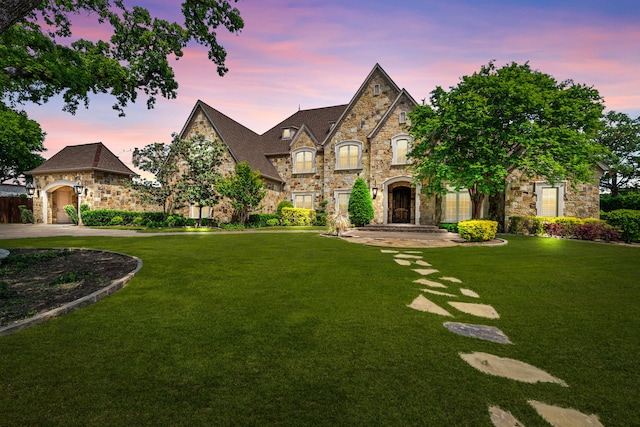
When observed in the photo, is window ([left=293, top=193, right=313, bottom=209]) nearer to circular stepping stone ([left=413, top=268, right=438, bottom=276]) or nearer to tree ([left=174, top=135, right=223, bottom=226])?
tree ([left=174, top=135, right=223, bottom=226])

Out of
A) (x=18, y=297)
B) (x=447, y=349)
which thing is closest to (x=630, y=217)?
(x=447, y=349)

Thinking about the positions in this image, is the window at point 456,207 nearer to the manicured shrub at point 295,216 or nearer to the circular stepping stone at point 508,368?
the manicured shrub at point 295,216

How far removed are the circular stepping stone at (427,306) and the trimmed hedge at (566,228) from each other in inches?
521

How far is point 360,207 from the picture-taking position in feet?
60.5

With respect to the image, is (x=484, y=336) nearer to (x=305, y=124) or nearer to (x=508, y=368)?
(x=508, y=368)

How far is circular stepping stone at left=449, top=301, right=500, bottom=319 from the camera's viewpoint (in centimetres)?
389

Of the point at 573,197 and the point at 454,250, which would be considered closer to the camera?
the point at 454,250

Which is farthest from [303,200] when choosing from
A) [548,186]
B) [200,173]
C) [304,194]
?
[548,186]

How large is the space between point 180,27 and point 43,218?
85.2ft

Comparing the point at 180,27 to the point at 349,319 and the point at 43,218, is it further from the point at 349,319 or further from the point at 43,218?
the point at 43,218

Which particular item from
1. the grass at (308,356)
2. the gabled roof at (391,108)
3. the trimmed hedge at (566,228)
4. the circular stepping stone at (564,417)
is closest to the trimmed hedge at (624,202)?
the trimmed hedge at (566,228)

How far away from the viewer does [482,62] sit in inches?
583

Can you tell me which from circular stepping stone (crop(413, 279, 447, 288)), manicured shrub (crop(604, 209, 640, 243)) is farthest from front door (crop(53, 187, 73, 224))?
manicured shrub (crop(604, 209, 640, 243))

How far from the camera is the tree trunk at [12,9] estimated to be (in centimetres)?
462
